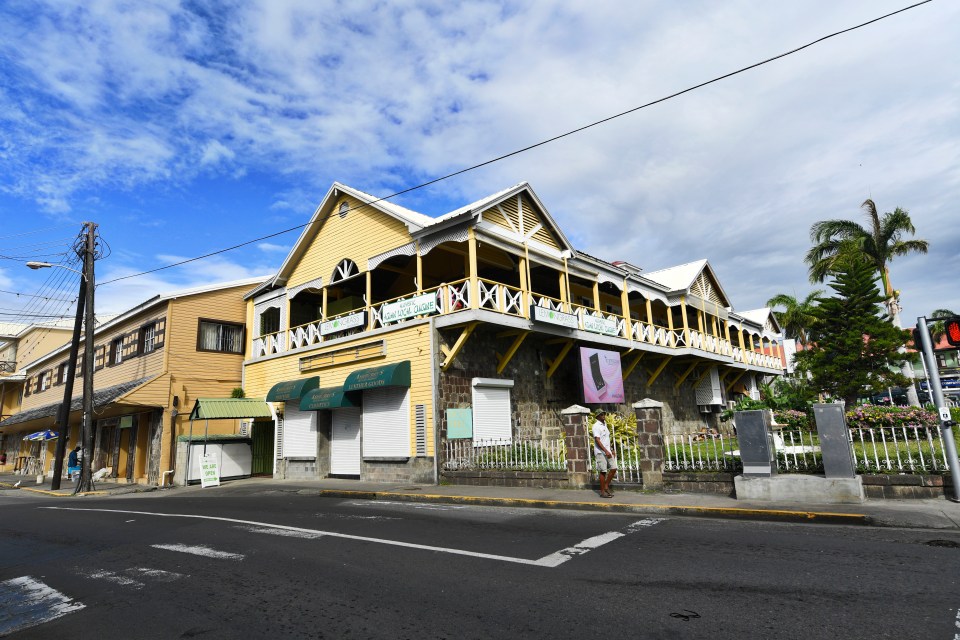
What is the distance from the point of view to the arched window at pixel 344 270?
19188mm

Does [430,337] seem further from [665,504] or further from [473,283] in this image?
[665,504]

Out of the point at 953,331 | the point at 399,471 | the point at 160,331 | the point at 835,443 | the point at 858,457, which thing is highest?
the point at 160,331

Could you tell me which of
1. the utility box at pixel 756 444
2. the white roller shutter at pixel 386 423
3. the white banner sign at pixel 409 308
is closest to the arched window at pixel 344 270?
A: the white banner sign at pixel 409 308

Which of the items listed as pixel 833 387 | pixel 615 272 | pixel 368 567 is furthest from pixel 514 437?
pixel 833 387

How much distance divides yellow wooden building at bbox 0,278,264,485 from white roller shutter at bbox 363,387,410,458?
24.2 ft

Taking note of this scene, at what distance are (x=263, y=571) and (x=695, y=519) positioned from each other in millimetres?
6244

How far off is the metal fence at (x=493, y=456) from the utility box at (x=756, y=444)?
15.4 feet

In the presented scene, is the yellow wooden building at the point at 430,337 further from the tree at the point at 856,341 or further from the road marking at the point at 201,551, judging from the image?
the road marking at the point at 201,551

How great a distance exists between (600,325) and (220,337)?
1549cm

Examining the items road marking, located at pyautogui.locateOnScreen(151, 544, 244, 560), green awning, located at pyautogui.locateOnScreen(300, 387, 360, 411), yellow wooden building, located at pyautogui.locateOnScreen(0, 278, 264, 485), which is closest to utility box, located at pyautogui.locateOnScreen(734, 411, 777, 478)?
road marking, located at pyautogui.locateOnScreen(151, 544, 244, 560)

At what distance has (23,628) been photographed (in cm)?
460

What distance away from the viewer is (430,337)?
1552 centimetres

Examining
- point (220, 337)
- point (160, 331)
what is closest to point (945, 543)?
point (220, 337)

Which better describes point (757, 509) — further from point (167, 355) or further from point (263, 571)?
point (167, 355)
